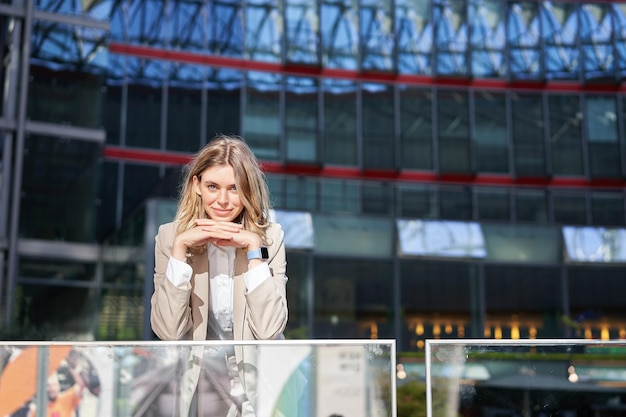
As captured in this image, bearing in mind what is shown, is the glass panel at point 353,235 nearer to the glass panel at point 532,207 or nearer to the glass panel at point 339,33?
the glass panel at point 532,207

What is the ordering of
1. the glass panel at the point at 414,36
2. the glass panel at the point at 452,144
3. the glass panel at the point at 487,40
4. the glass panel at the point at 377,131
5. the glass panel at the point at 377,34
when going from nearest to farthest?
1. the glass panel at the point at 377,131
2. the glass panel at the point at 377,34
3. the glass panel at the point at 452,144
4. the glass panel at the point at 414,36
5. the glass panel at the point at 487,40

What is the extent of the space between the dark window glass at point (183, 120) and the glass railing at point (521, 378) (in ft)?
58.4

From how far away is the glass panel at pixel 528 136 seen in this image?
2236 centimetres

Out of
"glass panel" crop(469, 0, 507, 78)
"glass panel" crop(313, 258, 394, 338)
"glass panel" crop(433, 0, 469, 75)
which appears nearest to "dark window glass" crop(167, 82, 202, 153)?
"glass panel" crop(313, 258, 394, 338)

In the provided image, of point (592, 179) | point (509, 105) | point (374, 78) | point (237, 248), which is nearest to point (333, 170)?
point (374, 78)

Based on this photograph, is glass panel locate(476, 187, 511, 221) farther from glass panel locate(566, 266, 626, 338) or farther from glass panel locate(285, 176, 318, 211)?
glass panel locate(285, 176, 318, 211)

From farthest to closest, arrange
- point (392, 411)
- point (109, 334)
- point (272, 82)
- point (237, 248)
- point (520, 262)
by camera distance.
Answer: point (272, 82), point (520, 262), point (109, 334), point (237, 248), point (392, 411)

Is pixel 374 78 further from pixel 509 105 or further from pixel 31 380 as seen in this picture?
pixel 31 380

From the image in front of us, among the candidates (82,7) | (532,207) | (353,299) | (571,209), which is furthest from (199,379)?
(82,7)

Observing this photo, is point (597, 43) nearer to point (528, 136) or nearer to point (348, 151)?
point (528, 136)

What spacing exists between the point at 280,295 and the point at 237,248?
0.26m

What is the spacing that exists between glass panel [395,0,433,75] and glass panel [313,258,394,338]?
520cm

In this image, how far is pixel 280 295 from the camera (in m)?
3.66

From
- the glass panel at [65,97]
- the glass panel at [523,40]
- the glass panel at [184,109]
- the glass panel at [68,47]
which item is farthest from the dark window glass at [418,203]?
the glass panel at [68,47]
